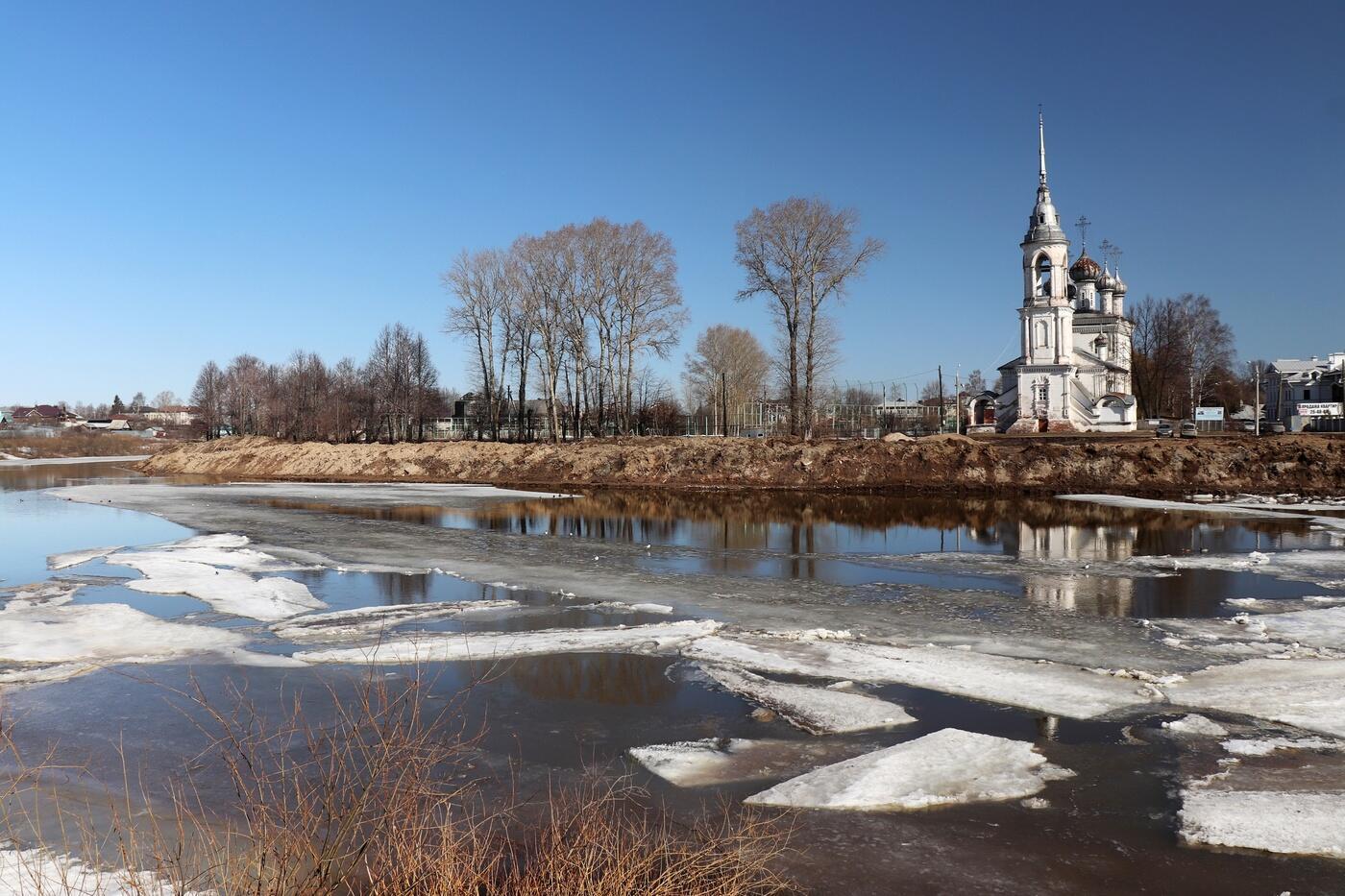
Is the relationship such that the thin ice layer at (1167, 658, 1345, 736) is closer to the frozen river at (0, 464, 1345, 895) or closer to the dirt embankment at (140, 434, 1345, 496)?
the frozen river at (0, 464, 1345, 895)

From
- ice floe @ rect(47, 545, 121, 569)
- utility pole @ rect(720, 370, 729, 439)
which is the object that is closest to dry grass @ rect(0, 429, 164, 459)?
utility pole @ rect(720, 370, 729, 439)

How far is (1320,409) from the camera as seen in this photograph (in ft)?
236

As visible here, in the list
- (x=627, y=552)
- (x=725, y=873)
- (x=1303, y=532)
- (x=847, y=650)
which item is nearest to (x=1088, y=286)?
(x=1303, y=532)

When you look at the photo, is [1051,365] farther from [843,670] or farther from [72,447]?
[72,447]

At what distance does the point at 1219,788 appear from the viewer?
6082 millimetres

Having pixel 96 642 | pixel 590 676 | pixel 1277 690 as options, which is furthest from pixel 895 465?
pixel 96 642

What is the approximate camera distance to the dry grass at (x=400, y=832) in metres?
3.59

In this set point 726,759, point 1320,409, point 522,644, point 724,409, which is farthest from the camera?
point 1320,409

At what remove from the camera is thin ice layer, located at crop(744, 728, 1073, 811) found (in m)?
5.95

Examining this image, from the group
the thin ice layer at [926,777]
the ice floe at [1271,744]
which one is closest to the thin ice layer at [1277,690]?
the ice floe at [1271,744]

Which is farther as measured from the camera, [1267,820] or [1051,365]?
[1051,365]

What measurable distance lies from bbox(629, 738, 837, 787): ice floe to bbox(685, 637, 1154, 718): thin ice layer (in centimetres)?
201

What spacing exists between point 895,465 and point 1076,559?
1783cm

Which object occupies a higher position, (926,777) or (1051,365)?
(1051,365)
